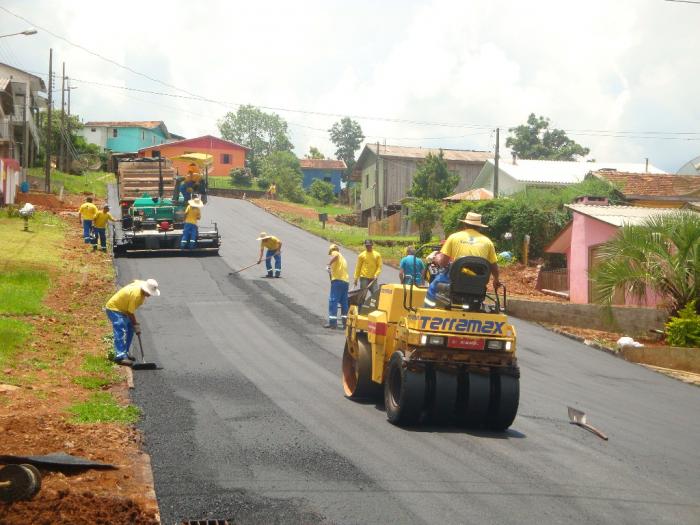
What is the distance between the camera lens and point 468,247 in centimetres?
1131

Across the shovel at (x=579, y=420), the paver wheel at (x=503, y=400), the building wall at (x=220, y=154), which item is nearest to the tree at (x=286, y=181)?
the building wall at (x=220, y=154)

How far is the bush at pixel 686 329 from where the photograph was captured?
2048 cm

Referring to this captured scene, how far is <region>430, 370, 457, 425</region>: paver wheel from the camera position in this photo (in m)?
11.2

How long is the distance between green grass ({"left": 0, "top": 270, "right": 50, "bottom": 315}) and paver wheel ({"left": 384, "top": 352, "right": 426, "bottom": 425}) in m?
9.89

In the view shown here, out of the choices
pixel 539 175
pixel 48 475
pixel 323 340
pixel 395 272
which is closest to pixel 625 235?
A: pixel 323 340

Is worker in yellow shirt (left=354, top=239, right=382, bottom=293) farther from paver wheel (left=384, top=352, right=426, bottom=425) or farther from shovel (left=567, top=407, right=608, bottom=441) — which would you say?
paver wheel (left=384, top=352, right=426, bottom=425)

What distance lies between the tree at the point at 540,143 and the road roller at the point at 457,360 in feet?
288

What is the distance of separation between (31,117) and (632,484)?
62.2m

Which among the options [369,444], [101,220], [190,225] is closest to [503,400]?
[369,444]

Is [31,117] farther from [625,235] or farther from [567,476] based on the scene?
[567,476]

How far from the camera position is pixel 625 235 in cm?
2195

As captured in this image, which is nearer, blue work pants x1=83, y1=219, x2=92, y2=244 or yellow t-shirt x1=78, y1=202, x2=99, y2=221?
yellow t-shirt x1=78, y1=202, x2=99, y2=221

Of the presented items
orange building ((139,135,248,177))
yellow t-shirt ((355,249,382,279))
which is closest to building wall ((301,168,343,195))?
orange building ((139,135,248,177))

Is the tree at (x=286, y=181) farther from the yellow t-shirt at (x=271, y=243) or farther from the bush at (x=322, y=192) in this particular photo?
the yellow t-shirt at (x=271, y=243)
